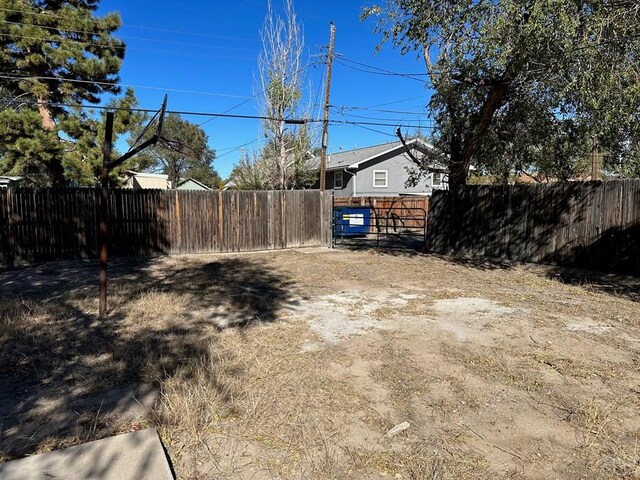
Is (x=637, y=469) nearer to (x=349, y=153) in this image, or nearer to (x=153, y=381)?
(x=153, y=381)

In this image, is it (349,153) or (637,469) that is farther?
(349,153)

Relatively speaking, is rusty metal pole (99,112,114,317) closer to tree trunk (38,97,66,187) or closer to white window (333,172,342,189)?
tree trunk (38,97,66,187)

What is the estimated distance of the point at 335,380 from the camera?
3.63 meters

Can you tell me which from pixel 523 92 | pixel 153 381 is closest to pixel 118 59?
pixel 523 92

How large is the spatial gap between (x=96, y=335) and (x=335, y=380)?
9.12ft

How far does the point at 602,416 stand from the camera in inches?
119

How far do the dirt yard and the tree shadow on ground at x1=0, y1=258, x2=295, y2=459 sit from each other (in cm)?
2

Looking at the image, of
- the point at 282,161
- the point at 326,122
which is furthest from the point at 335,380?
the point at 282,161

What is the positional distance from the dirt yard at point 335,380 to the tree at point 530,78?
11.1ft

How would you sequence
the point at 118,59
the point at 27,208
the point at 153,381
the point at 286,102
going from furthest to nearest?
the point at 286,102 → the point at 118,59 → the point at 27,208 → the point at 153,381

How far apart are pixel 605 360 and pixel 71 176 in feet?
46.3

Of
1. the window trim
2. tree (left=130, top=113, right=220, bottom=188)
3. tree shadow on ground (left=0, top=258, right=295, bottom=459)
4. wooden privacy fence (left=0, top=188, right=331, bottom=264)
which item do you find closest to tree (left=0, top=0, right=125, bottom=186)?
wooden privacy fence (left=0, top=188, right=331, bottom=264)

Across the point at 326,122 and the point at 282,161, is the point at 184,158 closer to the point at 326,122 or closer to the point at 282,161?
the point at 282,161

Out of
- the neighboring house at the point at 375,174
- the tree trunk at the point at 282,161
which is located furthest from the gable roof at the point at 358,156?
the tree trunk at the point at 282,161
